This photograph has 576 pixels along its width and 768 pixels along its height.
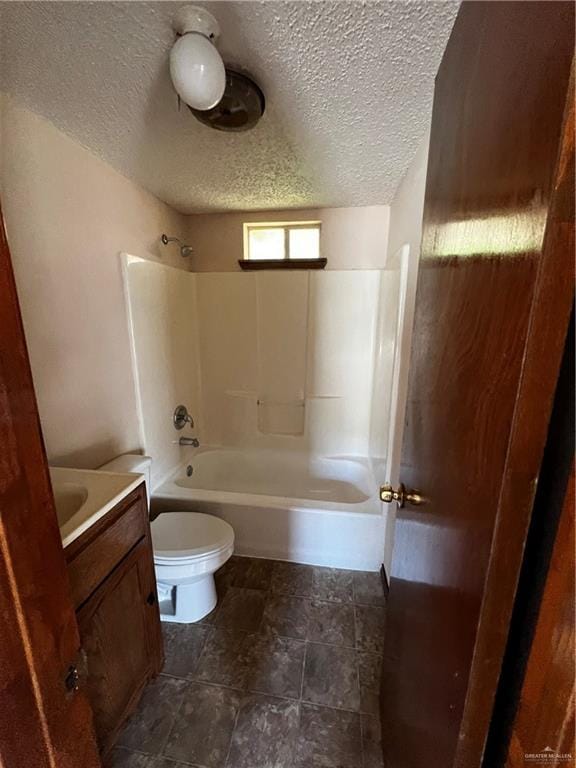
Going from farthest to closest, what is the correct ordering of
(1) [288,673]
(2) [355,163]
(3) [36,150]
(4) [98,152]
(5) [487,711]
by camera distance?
(2) [355,163]
(4) [98,152]
(1) [288,673]
(3) [36,150]
(5) [487,711]

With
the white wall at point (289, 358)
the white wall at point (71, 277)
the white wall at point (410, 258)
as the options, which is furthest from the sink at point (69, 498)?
the white wall at point (289, 358)

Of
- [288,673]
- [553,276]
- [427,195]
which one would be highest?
[427,195]

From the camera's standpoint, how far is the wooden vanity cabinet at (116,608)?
92 cm

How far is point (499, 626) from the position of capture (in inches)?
16.9

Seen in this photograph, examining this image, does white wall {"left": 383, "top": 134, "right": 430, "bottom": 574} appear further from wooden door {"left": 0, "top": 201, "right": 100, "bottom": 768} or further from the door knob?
wooden door {"left": 0, "top": 201, "right": 100, "bottom": 768}

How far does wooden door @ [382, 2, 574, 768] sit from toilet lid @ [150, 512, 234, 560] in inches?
39.0

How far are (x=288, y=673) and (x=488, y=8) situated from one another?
206 centimetres

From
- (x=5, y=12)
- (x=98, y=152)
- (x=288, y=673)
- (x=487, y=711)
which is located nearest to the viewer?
(x=487, y=711)

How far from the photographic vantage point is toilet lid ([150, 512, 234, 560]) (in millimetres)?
1464

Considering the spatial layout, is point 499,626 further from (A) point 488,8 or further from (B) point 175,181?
(B) point 175,181

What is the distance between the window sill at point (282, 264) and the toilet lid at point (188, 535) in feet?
6.08

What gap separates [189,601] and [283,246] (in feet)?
8.11

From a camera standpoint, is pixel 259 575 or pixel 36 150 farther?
pixel 259 575

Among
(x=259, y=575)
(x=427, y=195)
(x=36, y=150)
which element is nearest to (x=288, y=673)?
(x=259, y=575)
